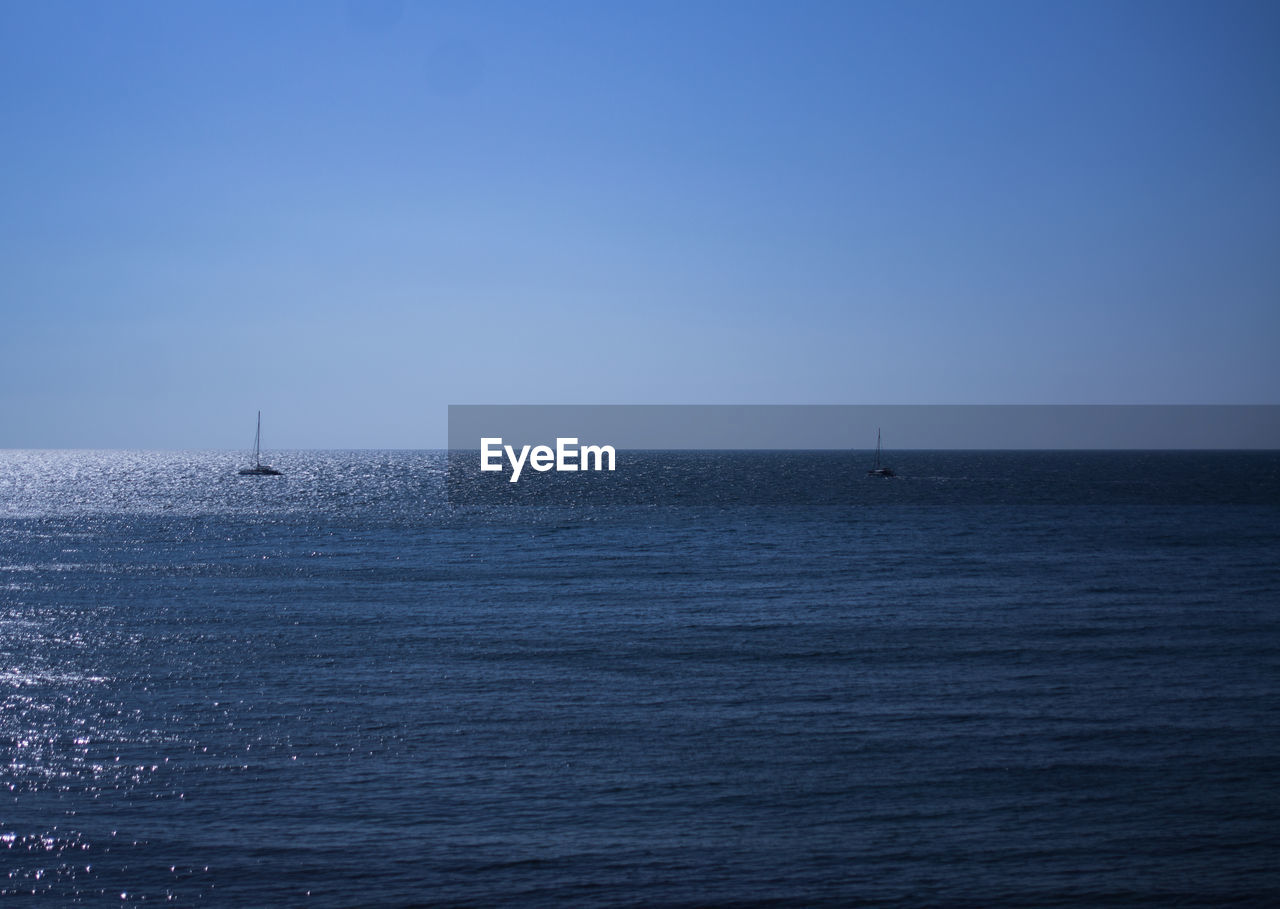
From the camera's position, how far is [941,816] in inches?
869

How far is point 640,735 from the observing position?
27531 millimetres

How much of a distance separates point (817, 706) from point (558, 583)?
26732mm

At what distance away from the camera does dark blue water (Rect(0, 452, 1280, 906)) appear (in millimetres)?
19500

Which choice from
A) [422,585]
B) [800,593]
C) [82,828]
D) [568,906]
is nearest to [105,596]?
[422,585]

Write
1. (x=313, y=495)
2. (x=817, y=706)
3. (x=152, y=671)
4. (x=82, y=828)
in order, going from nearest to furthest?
(x=82, y=828) → (x=817, y=706) → (x=152, y=671) → (x=313, y=495)

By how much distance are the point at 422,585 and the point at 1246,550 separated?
58.7 meters

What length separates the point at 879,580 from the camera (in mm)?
56219

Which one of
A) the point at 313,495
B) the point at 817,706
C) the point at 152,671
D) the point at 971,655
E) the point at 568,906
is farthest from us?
the point at 313,495

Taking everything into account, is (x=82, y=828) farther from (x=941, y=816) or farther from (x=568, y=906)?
(x=941, y=816)

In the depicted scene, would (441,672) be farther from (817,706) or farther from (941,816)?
(941,816)

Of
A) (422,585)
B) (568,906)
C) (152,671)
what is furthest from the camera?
(422,585)

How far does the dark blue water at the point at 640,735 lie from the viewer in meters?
19.5

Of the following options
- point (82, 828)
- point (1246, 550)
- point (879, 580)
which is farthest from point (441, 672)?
point (1246, 550)

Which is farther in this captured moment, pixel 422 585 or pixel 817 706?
pixel 422 585
